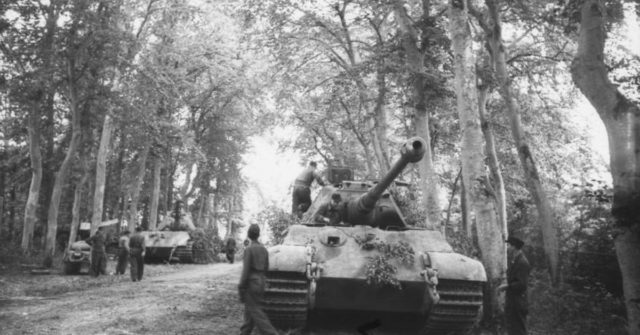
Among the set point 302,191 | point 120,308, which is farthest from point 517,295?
point 120,308

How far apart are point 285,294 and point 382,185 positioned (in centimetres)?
229

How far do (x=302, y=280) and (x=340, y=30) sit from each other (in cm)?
1543

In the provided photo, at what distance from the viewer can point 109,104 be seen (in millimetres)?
18562

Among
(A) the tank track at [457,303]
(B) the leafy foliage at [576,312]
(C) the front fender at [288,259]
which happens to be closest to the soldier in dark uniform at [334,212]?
(C) the front fender at [288,259]

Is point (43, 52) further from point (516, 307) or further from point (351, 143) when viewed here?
point (351, 143)

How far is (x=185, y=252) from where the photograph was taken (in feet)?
74.5

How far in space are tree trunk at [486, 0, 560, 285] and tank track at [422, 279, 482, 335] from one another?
171 inches

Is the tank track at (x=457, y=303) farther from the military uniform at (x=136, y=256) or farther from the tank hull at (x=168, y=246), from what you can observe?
the tank hull at (x=168, y=246)

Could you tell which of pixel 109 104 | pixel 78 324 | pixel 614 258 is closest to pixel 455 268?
pixel 614 258

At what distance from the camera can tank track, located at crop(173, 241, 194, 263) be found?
2262cm

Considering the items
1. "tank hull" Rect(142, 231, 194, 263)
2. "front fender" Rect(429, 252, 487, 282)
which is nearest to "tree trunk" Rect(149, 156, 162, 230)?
"tank hull" Rect(142, 231, 194, 263)

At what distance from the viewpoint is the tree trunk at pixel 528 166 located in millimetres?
10930

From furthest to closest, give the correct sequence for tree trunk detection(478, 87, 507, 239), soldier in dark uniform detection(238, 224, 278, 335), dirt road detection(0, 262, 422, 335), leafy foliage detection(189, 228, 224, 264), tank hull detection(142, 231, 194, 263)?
leafy foliage detection(189, 228, 224, 264) → tank hull detection(142, 231, 194, 263) → tree trunk detection(478, 87, 507, 239) → dirt road detection(0, 262, 422, 335) → soldier in dark uniform detection(238, 224, 278, 335)

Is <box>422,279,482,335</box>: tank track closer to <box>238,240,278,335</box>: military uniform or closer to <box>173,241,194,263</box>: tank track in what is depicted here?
<box>238,240,278,335</box>: military uniform
